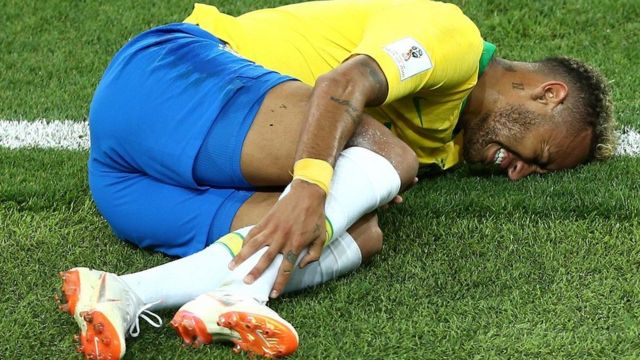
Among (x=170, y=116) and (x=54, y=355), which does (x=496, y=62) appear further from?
(x=54, y=355)

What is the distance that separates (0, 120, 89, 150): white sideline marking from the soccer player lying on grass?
882 mm

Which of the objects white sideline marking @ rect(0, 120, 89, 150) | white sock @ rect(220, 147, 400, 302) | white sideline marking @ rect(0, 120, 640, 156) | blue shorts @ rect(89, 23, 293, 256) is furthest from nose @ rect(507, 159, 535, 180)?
white sideline marking @ rect(0, 120, 89, 150)

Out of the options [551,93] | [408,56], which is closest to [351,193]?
[408,56]

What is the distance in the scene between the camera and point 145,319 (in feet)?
9.23

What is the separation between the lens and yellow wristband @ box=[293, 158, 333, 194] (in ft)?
9.39

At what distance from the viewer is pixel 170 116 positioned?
3.15 m

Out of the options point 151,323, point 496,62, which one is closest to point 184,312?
point 151,323

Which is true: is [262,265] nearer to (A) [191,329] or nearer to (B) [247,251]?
(B) [247,251]

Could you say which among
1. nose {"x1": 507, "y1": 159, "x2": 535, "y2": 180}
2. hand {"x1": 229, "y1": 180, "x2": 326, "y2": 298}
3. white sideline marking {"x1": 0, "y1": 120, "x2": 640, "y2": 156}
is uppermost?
hand {"x1": 229, "y1": 180, "x2": 326, "y2": 298}

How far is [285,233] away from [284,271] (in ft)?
0.31

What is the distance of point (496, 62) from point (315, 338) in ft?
4.70

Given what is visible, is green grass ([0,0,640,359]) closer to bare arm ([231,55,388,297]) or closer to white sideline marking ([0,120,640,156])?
white sideline marking ([0,120,640,156])

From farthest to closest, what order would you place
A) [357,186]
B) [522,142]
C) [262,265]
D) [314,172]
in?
1. [522,142]
2. [357,186]
3. [314,172]
4. [262,265]

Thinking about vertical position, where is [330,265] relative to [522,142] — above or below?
above
